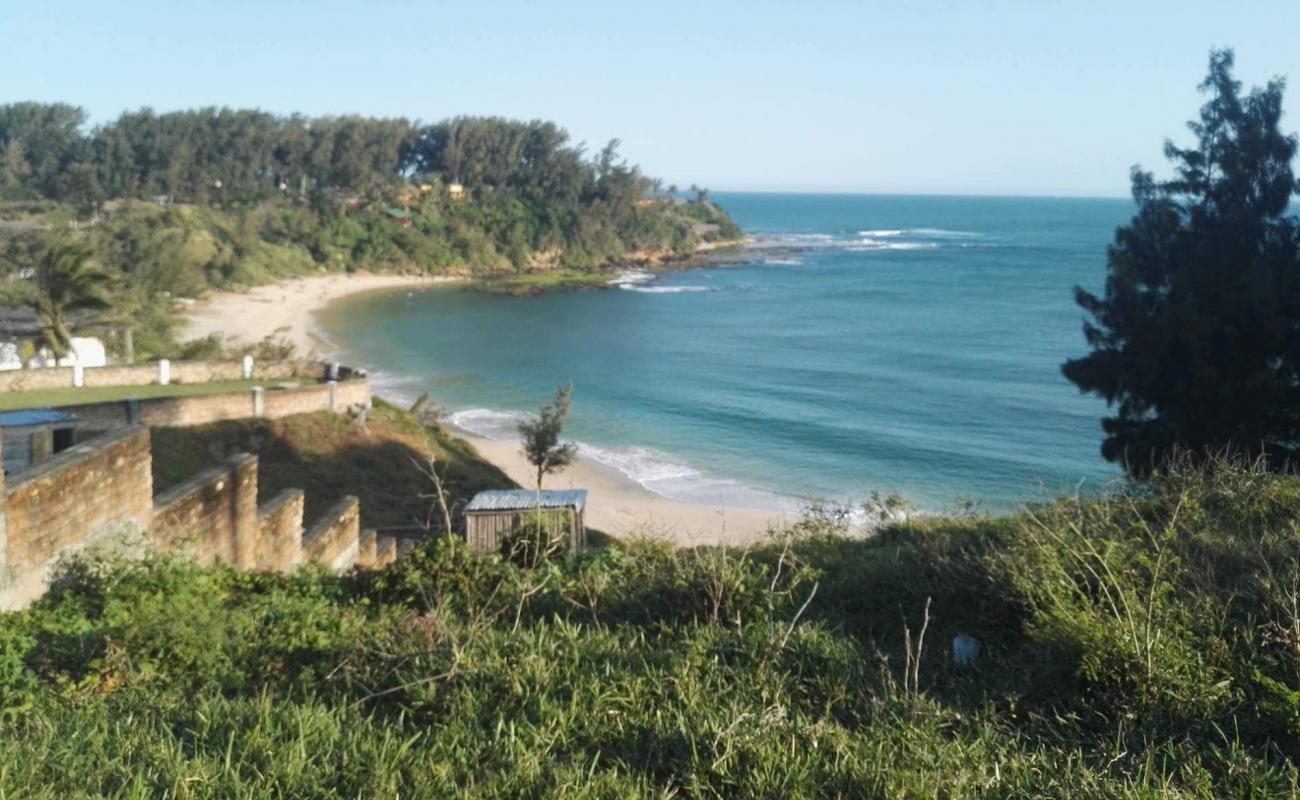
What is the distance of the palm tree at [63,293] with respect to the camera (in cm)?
2866

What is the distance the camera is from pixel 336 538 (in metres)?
11.2

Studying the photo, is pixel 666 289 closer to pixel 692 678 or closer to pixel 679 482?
pixel 679 482

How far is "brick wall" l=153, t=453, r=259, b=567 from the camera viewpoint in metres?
8.48

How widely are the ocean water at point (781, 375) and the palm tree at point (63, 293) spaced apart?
10788 mm

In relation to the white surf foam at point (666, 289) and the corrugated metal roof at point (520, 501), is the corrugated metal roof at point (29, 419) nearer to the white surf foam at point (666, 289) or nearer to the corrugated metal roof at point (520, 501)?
the corrugated metal roof at point (520, 501)

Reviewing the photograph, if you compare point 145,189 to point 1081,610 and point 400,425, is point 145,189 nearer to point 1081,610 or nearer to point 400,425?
point 400,425

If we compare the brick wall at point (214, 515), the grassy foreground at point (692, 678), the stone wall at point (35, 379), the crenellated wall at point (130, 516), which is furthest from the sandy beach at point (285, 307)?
the grassy foreground at point (692, 678)

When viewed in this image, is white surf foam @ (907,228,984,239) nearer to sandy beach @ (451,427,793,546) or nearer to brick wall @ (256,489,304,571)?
sandy beach @ (451,427,793,546)

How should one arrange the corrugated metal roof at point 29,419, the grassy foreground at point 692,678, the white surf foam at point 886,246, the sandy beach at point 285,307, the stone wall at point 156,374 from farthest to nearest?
the white surf foam at point 886,246 → the sandy beach at point 285,307 → the stone wall at point 156,374 → the corrugated metal roof at point 29,419 → the grassy foreground at point 692,678

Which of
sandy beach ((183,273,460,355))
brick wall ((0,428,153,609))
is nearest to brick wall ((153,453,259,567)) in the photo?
brick wall ((0,428,153,609))

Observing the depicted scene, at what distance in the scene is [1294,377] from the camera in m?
15.3

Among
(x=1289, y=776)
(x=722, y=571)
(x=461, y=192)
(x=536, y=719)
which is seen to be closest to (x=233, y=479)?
(x=722, y=571)

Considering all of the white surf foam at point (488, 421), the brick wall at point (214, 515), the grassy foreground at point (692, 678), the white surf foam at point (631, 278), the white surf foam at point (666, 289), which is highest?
the grassy foreground at point (692, 678)

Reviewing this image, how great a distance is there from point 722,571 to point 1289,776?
9.15 feet
